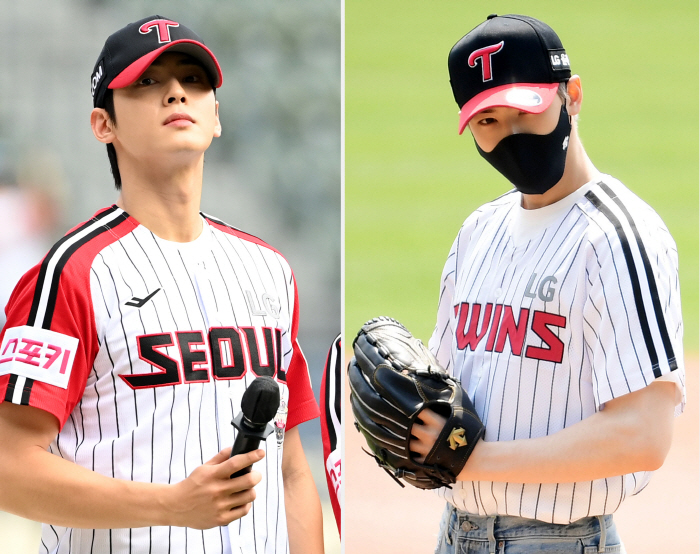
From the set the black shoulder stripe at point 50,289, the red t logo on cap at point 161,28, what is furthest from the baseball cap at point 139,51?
the black shoulder stripe at point 50,289

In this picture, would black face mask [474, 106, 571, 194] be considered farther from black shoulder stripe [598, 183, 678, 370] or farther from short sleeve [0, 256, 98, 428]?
short sleeve [0, 256, 98, 428]

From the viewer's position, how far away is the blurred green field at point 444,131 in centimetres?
942

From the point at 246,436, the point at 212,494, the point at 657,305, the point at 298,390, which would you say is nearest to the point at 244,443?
the point at 246,436

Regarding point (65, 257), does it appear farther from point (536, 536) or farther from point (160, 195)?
point (536, 536)

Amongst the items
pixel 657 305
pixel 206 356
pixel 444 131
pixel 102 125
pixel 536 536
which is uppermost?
pixel 444 131

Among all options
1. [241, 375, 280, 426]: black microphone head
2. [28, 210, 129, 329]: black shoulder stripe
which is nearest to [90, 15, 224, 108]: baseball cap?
[28, 210, 129, 329]: black shoulder stripe

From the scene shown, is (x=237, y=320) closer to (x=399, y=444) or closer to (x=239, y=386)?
(x=239, y=386)

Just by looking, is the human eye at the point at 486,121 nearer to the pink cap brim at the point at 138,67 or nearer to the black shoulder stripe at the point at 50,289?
the pink cap brim at the point at 138,67

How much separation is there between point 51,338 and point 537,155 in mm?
950

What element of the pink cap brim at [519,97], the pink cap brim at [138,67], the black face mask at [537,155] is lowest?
the black face mask at [537,155]

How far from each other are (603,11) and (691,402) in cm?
570

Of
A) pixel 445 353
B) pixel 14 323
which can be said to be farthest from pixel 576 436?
pixel 14 323

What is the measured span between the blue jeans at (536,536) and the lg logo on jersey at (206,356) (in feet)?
1.61

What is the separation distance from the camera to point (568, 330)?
146cm
